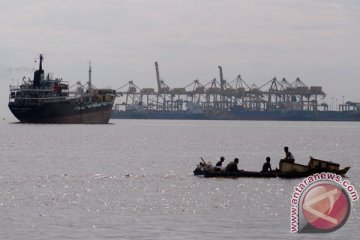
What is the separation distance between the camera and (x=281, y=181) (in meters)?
59.7

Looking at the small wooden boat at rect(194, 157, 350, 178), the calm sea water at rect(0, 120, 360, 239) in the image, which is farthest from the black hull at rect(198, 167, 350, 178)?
the calm sea water at rect(0, 120, 360, 239)

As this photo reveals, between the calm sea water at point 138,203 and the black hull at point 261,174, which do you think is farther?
the black hull at point 261,174

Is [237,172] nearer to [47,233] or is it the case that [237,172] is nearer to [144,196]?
[144,196]

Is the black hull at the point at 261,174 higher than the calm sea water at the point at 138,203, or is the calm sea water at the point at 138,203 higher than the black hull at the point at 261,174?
the black hull at the point at 261,174

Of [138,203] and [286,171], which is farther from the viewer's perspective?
[286,171]

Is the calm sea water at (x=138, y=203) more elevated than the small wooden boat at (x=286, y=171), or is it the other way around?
the small wooden boat at (x=286, y=171)

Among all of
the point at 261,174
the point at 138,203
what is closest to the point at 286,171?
the point at 261,174

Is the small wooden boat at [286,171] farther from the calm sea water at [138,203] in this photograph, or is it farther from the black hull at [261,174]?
the calm sea water at [138,203]

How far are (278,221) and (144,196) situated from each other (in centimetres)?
1159

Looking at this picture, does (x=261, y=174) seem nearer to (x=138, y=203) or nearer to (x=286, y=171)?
(x=286, y=171)

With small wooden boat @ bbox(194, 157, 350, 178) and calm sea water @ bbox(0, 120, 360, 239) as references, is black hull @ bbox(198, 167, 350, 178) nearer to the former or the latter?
small wooden boat @ bbox(194, 157, 350, 178)

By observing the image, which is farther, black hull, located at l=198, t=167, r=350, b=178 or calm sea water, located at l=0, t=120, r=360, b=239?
black hull, located at l=198, t=167, r=350, b=178

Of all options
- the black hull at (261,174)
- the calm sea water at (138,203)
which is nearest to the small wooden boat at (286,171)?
the black hull at (261,174)

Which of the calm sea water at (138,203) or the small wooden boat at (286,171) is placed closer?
the calm sea water at (138,203)
